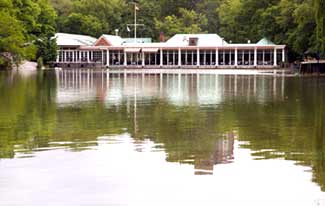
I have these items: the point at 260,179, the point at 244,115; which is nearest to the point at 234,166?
the point at 260,179

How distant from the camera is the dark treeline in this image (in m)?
54.8

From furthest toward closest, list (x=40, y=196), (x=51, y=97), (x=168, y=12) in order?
(x=168, y=12) < (x=51, y=97) < (x=40, y=196)

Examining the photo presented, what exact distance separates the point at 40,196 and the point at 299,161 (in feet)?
13.7

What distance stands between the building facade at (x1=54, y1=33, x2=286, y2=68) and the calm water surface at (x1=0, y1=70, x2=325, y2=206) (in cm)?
5563

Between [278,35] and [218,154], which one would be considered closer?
[218,154]

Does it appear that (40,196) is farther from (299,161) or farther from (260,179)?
(299,161)

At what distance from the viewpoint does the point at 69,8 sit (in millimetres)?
97188

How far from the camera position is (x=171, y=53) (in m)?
78.5

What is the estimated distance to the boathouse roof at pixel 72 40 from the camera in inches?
3105

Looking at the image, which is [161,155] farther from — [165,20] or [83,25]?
[165,20]

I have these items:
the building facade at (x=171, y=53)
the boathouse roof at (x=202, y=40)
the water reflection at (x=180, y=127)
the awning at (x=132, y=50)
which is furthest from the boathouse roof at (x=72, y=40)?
the water reflection at (x=180, y=127)

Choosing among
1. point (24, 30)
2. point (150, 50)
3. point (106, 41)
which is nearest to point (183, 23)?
point (150, 50)

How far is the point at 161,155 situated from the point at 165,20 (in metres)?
78.9

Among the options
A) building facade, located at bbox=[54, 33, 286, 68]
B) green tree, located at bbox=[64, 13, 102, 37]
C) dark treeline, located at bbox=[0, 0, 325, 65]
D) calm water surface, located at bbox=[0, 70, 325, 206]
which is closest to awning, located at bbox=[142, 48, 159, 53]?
building facade, located at bbox=[54, 33, 286, 68]
